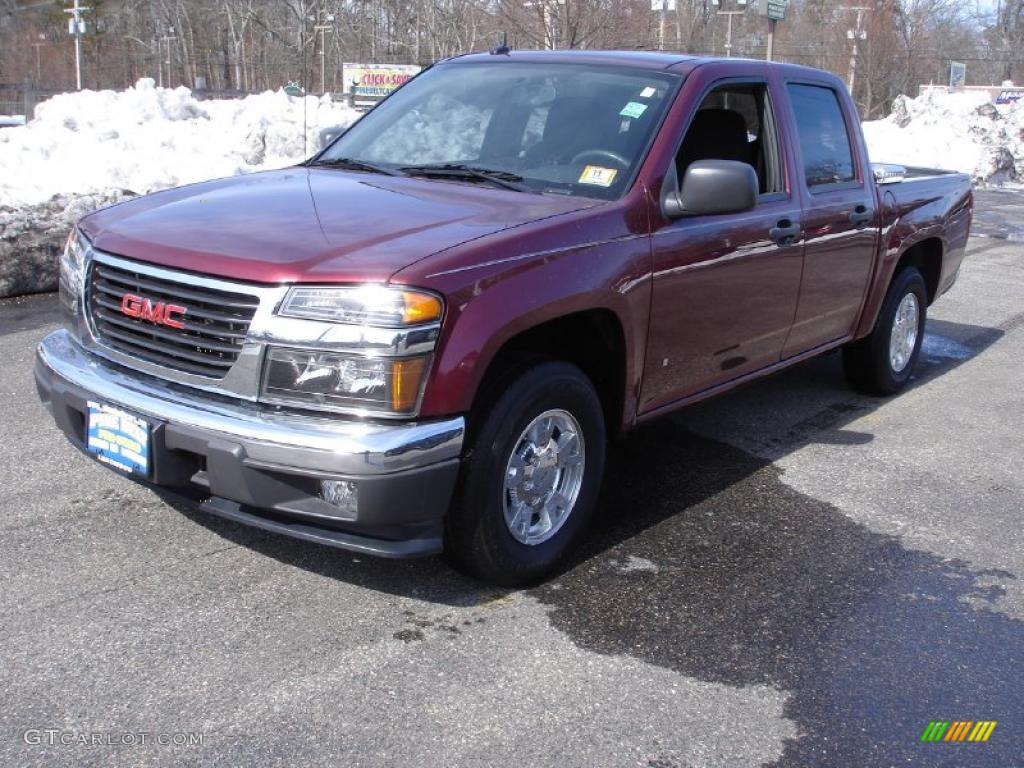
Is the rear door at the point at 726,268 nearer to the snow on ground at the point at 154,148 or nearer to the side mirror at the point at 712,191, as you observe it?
the side mirror at the point at 712,191

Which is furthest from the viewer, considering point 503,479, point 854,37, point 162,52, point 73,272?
point 162,52

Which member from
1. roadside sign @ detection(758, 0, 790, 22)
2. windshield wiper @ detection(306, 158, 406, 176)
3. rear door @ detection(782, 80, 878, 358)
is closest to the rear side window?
rear door @ detection(782, 80, 878, 358)

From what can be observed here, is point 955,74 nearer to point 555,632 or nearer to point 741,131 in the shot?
point 741,131

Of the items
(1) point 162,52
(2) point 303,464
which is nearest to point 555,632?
(2) point 303,464

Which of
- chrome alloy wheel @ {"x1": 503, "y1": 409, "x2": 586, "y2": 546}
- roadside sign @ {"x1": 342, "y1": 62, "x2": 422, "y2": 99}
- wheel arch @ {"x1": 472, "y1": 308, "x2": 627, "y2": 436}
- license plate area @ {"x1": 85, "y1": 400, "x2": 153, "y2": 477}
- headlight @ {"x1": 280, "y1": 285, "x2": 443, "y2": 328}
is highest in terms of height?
roadside sign @ {"x1": 342, "y1": 62, "x2": 422, "y2": 99}

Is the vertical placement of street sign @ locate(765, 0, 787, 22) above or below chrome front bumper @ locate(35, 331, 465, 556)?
above

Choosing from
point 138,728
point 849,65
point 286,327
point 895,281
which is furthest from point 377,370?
point 849,65

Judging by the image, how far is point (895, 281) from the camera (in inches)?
251

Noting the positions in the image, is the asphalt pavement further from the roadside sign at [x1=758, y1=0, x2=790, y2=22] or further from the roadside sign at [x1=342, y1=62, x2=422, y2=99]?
the roadside sign at [x1=342, y1=62, x2=422, y2=99]

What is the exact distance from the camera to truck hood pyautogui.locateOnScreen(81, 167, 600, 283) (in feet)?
10.8

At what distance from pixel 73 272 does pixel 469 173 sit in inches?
59.8

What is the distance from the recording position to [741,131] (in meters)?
4.95

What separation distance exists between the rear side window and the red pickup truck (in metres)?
0.02

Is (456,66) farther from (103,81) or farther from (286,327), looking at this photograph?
(103,81)
